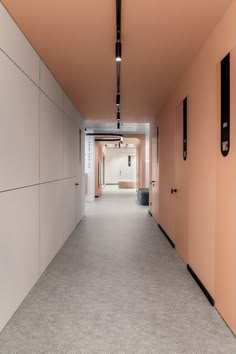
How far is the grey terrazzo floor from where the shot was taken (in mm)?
2303

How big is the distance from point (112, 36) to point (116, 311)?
3047mm

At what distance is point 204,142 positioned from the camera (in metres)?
3.33

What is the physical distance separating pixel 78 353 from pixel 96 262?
223 cm

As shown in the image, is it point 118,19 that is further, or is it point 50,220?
point 50,220

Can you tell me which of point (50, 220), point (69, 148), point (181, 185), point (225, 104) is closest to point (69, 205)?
point (69, 148)

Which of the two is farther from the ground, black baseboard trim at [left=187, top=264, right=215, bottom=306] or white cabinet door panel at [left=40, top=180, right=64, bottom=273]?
white cabinet door panel at [left=40, top=180, right=64, bottom=273]

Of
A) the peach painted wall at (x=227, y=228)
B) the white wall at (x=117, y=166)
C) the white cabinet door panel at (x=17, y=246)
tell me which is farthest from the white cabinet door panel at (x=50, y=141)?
the white wall at (x=117, y=166)

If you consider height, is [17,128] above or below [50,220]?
above

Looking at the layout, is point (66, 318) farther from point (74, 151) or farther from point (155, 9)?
point (74, 151)

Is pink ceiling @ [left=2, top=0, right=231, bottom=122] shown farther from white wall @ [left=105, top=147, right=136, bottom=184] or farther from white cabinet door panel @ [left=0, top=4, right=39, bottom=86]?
white wall @ [left=105, top=147, right=136, bottom=184]

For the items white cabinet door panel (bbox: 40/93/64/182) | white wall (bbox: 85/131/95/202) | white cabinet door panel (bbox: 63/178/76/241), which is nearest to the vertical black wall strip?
white cabinet door panel (bbox: 40/93/64/182)

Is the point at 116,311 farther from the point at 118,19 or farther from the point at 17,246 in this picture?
the point at 118,19

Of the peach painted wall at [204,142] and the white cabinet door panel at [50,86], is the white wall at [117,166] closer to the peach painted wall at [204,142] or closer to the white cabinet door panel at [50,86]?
the white cabinet door panel at [50,86]

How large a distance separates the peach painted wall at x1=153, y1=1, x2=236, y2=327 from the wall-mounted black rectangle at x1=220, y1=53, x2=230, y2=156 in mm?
141
